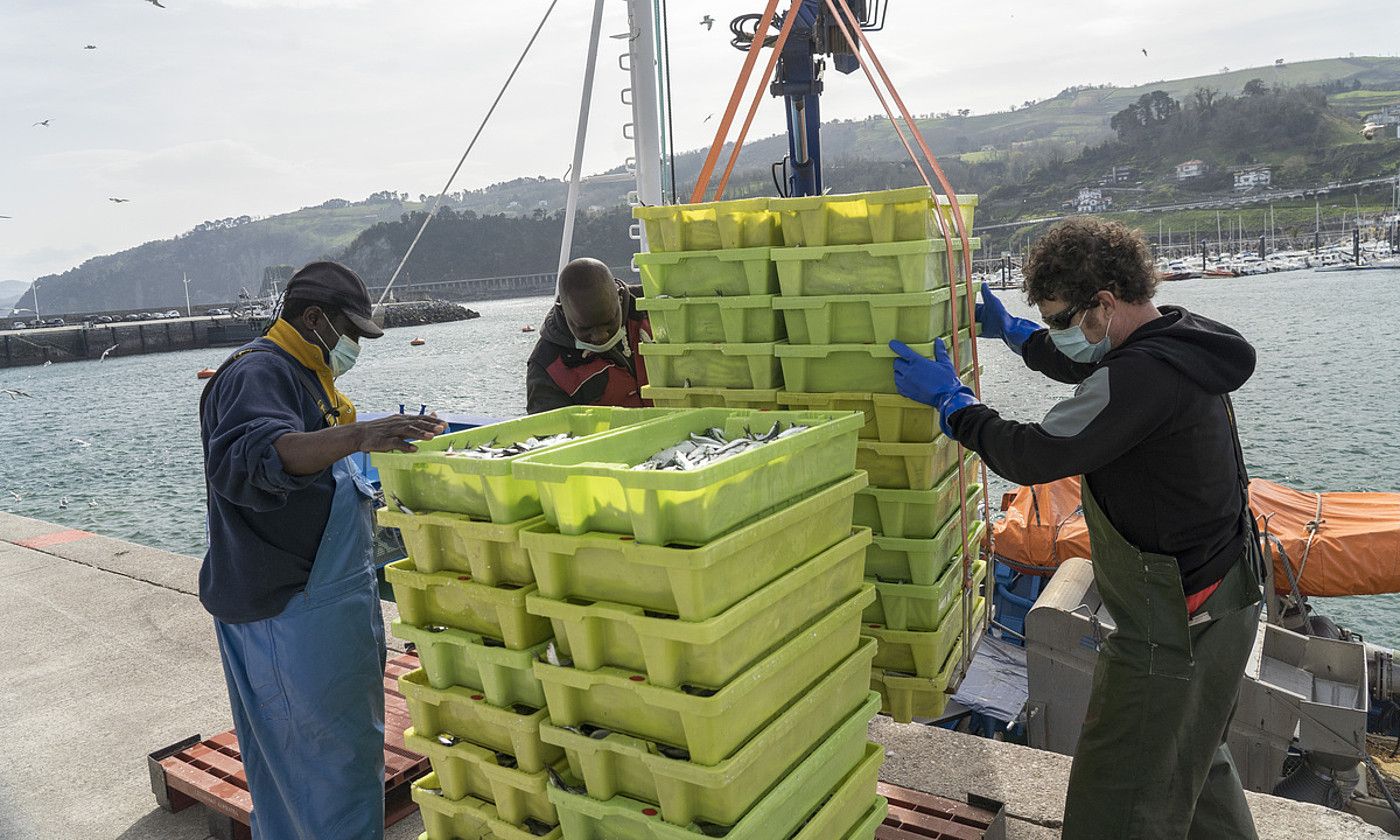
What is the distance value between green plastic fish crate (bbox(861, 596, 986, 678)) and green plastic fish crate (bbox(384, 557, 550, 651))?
Result: 1591mm

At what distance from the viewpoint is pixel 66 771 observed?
4445 millimetres

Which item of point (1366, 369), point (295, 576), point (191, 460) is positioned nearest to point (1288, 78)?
point (1366, 369)

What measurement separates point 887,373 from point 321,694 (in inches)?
89.8

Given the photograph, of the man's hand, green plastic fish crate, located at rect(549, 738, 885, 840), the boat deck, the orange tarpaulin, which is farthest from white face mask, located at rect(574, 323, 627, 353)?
the orange tarpaulin

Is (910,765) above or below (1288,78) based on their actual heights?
below

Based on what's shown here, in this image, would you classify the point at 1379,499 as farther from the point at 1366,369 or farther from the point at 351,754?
the point at 1366,369

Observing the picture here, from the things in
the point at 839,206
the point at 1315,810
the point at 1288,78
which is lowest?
the point at 1315,810

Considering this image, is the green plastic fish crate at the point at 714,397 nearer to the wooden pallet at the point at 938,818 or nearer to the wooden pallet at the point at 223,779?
the wooden pallet at the point at 938,818

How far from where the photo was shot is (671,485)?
75.0 inches

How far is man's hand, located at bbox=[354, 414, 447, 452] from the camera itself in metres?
2.55

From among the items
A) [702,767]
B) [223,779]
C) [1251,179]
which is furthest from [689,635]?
[1251,179]

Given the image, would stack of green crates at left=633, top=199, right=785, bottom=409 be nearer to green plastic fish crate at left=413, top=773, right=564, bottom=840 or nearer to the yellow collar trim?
Answer: the yellow collar trim

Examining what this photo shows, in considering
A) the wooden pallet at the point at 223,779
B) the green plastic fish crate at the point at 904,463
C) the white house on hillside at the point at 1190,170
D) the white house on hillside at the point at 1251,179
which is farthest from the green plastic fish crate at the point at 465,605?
the white house on hillside at the point at 1190,170

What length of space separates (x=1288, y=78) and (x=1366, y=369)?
20308 centimetres
